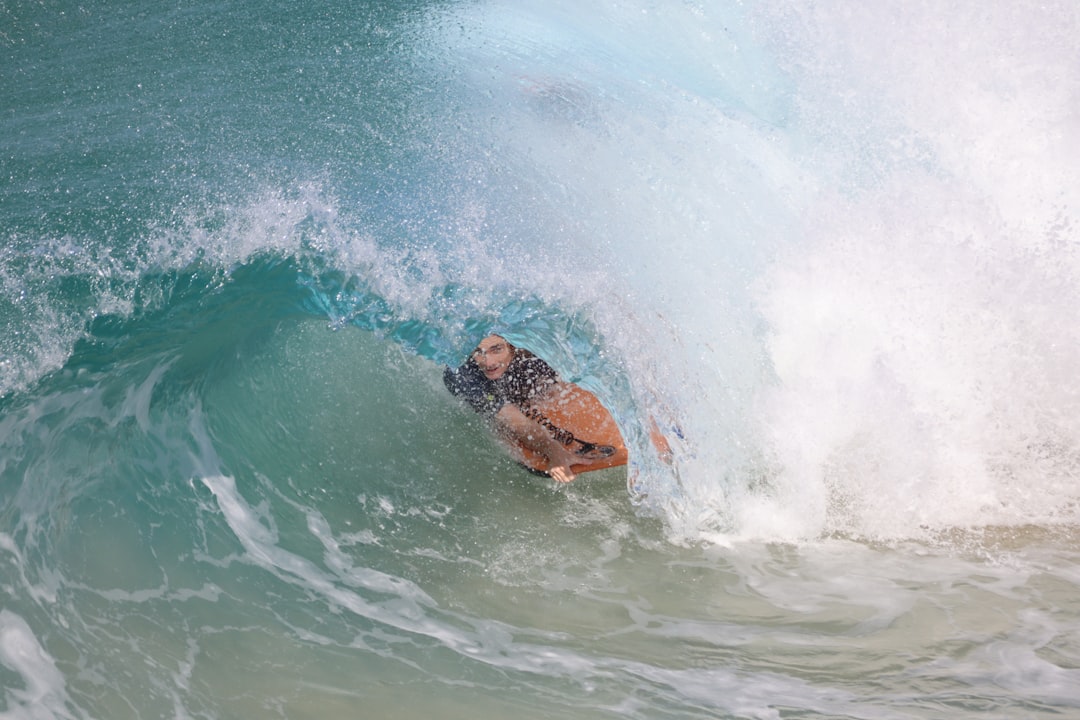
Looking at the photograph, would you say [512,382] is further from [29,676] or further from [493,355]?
[29,676]

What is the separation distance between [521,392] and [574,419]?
282 mm

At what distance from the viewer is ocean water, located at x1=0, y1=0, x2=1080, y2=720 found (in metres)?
3.38

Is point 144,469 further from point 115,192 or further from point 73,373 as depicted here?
point 115,192

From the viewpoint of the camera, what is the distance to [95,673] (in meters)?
3.32

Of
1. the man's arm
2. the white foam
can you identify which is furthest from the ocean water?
the man's arm

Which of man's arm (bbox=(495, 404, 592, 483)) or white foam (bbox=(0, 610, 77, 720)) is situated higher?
man's arm (bbox=(495, 404, 592, 483))

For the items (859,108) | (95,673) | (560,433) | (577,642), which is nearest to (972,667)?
(577,642)

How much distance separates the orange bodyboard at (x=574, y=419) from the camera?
13.1ft

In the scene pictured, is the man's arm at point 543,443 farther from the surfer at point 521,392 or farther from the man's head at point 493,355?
the man's head at point 493,355

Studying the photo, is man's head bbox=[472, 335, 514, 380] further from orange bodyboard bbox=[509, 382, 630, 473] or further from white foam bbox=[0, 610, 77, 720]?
white foam bbox=[0, 610, 77, 720]

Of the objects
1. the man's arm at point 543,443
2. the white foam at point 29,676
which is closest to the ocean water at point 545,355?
the white foam at point 29,676

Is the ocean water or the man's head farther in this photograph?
the man's head

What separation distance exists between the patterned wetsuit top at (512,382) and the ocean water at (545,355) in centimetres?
10

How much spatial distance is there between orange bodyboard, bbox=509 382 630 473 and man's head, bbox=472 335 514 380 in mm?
231
